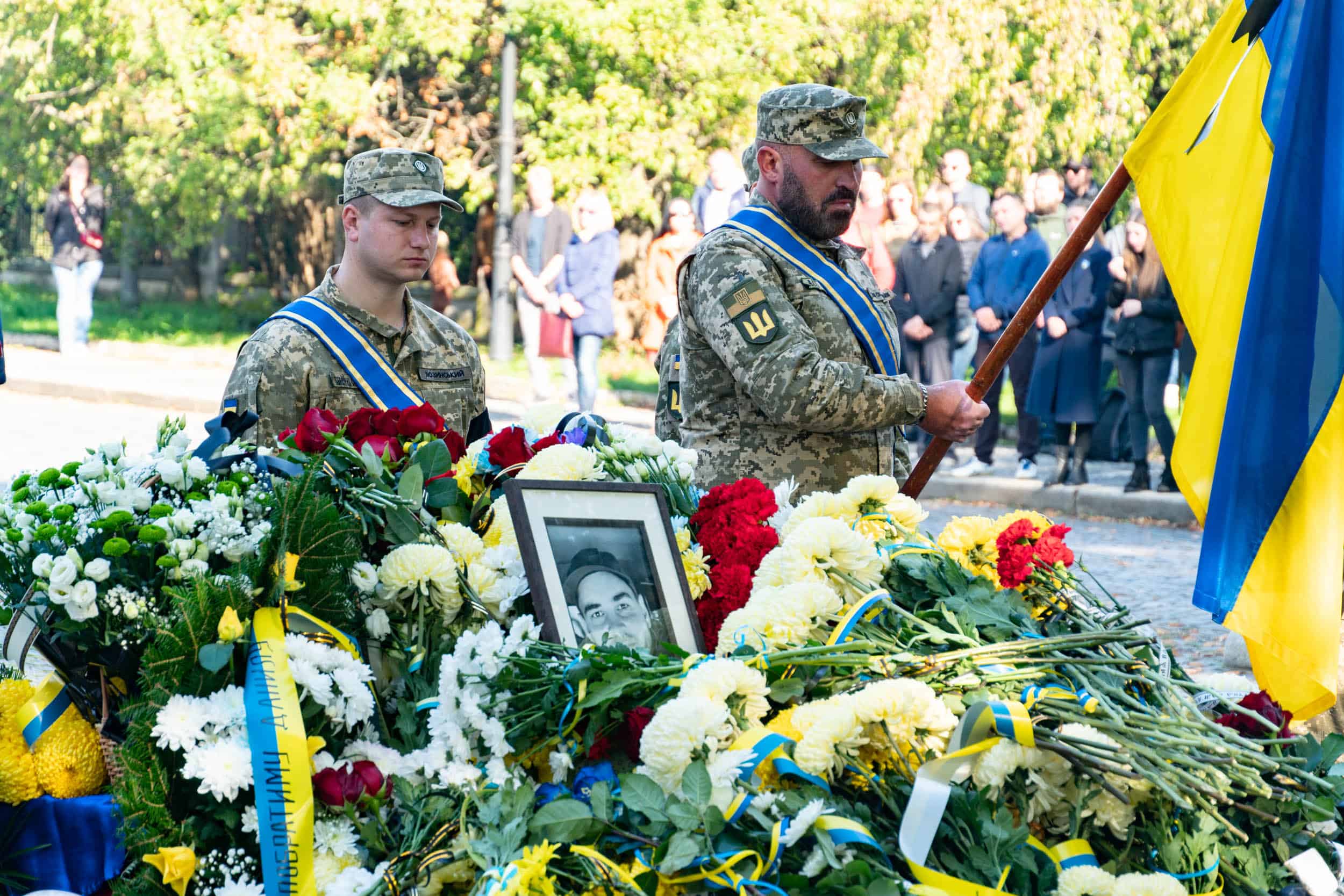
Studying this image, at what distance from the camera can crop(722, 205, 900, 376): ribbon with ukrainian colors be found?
3.72 metres

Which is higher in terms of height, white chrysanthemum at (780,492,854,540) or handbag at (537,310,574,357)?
white chrysanthemum at (780,492,854,540)

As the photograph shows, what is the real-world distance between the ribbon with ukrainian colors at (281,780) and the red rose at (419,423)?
2.23ft

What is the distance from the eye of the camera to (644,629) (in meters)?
2.35

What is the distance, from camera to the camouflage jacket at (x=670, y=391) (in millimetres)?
4223

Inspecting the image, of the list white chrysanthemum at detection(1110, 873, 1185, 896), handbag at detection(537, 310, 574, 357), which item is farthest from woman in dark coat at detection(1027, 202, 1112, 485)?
white chrysanthemum at detection(1110, 873, 1185, 896)

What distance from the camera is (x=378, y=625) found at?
2316 millimetres

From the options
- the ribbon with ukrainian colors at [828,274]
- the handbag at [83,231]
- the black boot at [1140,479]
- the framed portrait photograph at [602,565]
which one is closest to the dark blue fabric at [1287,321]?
the ribbon with ukrainian colors at [828,274]

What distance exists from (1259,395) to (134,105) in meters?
18.0

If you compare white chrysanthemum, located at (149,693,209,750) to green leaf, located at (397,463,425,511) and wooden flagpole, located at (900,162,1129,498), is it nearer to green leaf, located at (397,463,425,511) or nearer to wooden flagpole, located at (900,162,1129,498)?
green leaf, located at (397,463,425,511)

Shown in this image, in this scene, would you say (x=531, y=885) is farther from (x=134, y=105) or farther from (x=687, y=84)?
(x=134, y=105)

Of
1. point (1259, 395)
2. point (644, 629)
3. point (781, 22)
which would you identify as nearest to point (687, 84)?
point (781, 22)

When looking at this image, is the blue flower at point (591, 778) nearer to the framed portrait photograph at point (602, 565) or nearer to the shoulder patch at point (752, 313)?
the framed portrait photograph at point (602, 565)

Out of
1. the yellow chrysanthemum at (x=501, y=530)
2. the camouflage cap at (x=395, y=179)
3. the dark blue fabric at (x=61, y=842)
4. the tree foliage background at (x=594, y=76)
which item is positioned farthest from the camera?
the tree foliage background at (x=594, y=76)

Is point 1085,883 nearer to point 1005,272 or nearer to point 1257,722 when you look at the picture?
point 1257,722
